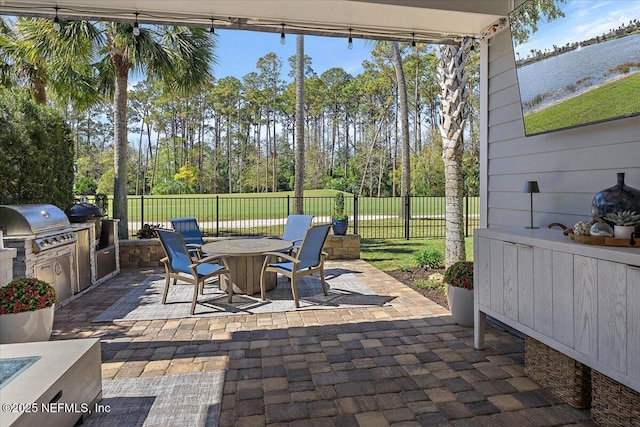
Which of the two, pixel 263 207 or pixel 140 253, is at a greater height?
pixel 263 207

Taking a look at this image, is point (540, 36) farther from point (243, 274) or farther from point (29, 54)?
point (29, 54)

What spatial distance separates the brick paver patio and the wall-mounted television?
5.94 ft

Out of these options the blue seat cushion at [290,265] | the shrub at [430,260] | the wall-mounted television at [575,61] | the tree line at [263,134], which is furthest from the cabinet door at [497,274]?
the tree line at [263,134]

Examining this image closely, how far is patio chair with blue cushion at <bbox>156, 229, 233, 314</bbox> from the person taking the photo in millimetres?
4461

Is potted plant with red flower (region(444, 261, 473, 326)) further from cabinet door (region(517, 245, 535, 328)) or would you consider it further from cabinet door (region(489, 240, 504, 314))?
cabinet door (region(517, 245, 535, 328))

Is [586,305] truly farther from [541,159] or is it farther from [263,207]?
[263,207]

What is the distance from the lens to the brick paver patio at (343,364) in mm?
2336

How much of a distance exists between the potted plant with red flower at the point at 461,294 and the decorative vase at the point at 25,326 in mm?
3562

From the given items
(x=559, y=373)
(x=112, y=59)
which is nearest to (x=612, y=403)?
(x=559, y=373)

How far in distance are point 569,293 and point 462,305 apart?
1.67 metres

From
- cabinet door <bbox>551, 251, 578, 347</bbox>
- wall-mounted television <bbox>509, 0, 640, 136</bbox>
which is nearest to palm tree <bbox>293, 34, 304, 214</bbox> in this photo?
wall-mounted television <bbox>509, 0, 640, 136</bbox>

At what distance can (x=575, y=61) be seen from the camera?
2680 millimetres

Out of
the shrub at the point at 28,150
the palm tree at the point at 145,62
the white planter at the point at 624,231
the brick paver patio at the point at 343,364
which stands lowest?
the brick paver patio at the point at 343,364

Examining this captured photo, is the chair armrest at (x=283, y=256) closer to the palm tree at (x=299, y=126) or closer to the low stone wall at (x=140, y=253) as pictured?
the low stone wall at (x=140, y=253)
